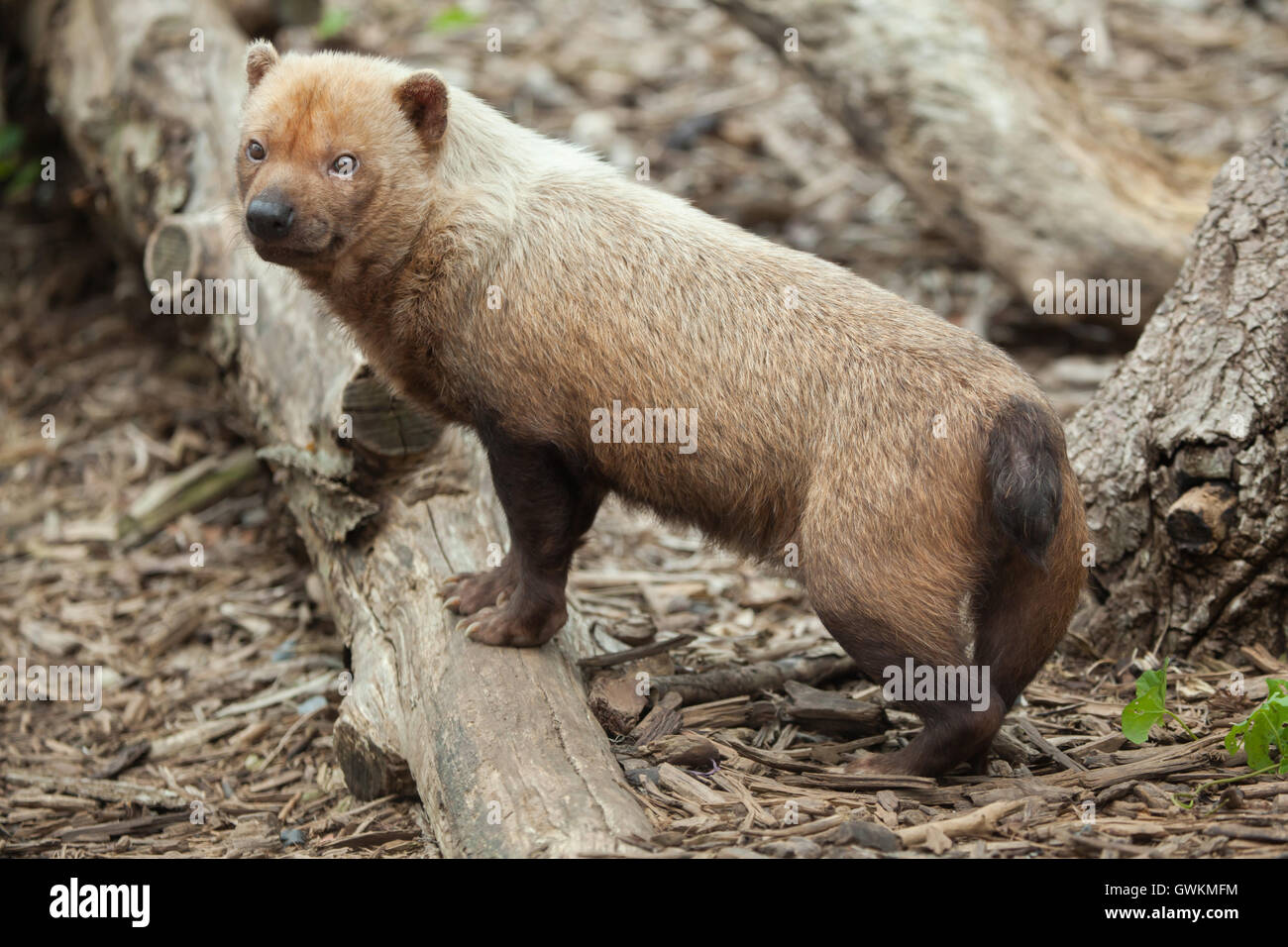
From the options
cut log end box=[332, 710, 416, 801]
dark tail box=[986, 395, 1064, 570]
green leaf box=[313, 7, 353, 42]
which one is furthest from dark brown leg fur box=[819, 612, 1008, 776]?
green leaf box=[313, 7, 353, 42]

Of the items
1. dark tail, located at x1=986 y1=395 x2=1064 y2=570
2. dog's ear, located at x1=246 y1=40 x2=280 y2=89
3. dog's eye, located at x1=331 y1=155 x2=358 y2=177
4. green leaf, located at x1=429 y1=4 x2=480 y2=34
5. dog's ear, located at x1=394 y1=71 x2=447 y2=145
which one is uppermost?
green leaf, located at x1=429 y1=4 x2=480 y2=34

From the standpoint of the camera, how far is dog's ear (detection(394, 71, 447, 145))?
199 inches

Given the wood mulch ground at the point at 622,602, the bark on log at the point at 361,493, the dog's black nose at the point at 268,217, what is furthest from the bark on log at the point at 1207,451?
the dog's black nose at the point at 268,217

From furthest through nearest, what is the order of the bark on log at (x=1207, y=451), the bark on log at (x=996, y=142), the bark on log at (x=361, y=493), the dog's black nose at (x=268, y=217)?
the bark on log at (x=996, y=142), the bark on log at (x=1207, y=451), the dog's black nose at (x=268, y=217), the bark on log at (x=361, y=493)

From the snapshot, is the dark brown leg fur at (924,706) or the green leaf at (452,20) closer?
the dark brown leg fur at (924,706)

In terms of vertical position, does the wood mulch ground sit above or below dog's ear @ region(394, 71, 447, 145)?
below

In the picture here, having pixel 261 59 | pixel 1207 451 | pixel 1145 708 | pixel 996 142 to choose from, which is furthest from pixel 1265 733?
pixel 996 142

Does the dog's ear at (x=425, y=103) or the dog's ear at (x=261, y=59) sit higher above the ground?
the dog's ear at (x=261, y=59)

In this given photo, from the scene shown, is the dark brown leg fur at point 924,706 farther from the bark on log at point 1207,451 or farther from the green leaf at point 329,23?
the green leaf at point 329,23

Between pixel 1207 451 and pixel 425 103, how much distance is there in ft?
11.9

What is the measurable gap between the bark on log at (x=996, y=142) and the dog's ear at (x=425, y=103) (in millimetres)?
4606

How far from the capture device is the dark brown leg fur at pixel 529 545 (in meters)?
5.12

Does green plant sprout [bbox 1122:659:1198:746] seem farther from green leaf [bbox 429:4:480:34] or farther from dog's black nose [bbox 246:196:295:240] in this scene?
green leaf [bbox 429:4:480:34]
